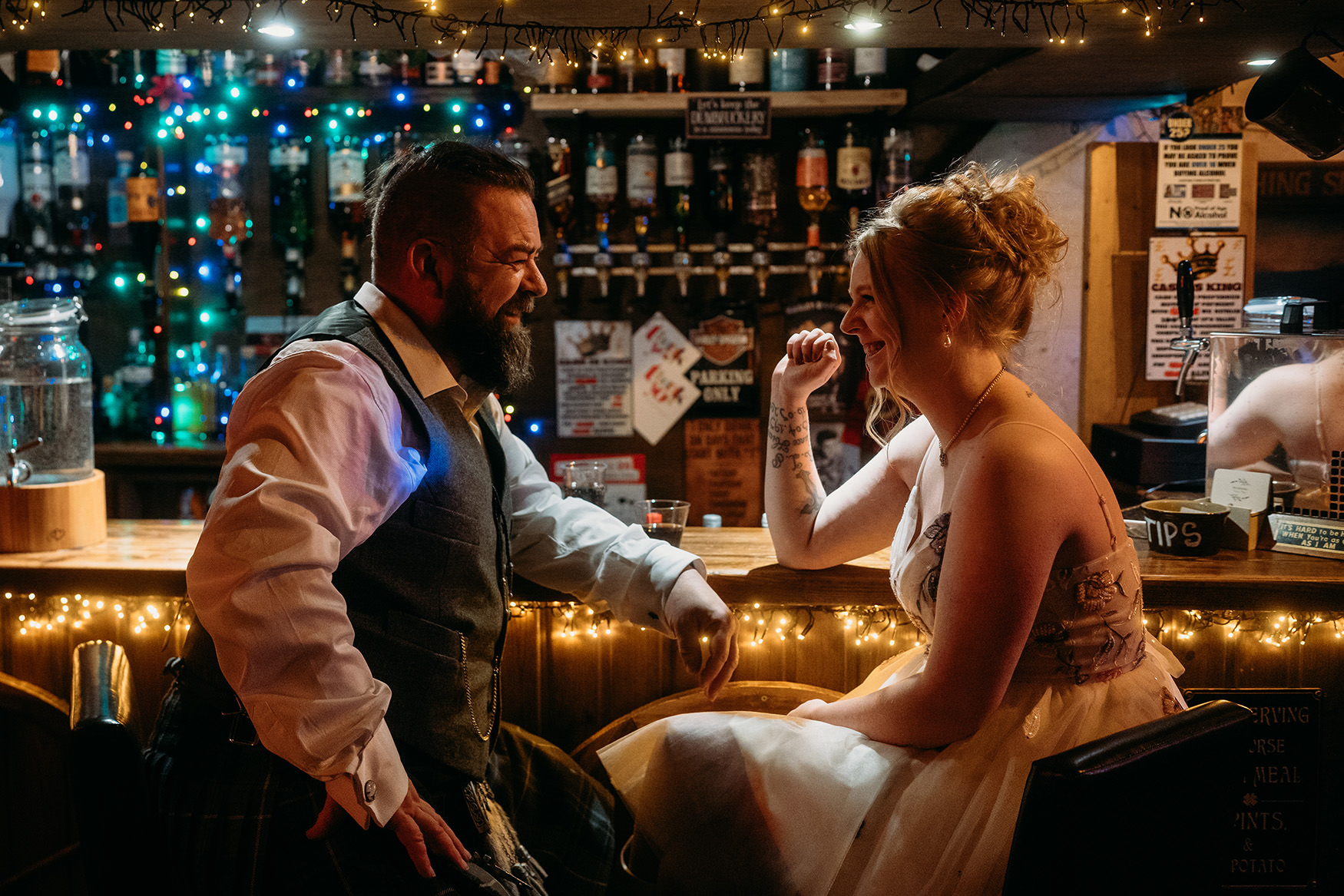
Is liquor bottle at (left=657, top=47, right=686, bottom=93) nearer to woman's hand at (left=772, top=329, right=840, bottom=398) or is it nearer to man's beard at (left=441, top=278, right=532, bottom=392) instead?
woman's hand at (left=772, top=329, right=840, bottom=398)

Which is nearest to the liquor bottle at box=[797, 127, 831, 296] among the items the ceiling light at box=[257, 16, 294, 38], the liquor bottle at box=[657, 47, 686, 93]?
the liquor bottle at box=[657, 47, 686, 93]

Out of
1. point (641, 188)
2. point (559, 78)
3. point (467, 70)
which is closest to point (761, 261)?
point (641, 188)

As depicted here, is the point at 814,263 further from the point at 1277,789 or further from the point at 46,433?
the point at 46,433

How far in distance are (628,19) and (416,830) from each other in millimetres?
1944

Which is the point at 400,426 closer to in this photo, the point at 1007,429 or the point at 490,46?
the point at 1007,429

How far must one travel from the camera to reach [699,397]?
4.45 metres

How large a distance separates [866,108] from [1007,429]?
8.96 feet

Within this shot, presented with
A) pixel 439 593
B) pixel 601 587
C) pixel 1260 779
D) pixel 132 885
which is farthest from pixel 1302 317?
pixel 132 885

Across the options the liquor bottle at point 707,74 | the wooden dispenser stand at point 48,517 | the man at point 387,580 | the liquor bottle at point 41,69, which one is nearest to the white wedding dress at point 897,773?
the man at point 387,580

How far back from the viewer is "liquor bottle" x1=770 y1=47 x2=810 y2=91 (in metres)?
3.95

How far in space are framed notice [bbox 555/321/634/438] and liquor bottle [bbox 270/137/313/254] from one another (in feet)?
3.98

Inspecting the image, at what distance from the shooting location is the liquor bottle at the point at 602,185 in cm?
400

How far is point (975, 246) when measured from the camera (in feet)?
5.01

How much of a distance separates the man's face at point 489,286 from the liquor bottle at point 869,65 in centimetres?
279
